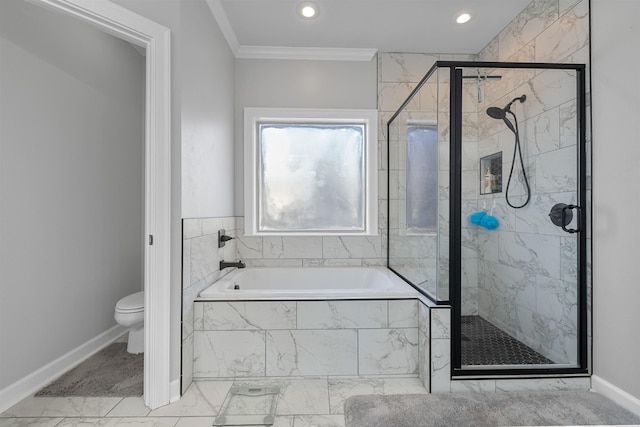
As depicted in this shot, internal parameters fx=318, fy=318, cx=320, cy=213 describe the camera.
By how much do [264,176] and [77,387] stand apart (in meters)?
2.04

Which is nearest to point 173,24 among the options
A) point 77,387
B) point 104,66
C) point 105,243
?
point 104,66

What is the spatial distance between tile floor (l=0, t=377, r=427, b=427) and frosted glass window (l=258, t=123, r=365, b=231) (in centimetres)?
145

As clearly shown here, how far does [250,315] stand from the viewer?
2.02 metres

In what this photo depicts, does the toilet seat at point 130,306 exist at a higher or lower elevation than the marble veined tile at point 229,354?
higher

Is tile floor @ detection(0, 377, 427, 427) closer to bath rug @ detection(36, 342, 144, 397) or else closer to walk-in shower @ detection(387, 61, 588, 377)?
bath rug @ detection(36, 342, 144, 397)

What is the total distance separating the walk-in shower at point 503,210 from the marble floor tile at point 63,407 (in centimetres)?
198

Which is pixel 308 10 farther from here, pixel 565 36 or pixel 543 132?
pixel 543 132

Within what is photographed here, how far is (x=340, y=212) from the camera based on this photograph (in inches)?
122

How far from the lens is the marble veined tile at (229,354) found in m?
2.01

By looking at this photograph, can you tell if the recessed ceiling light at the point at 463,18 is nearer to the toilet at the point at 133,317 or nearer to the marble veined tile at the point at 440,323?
the marble veined tile at the point at 440,323

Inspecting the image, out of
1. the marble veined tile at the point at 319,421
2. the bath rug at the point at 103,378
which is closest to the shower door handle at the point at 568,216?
the marble veined tile at the point at 319,421

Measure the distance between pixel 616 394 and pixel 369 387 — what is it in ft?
4.29

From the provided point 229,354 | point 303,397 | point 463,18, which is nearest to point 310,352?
point 303,397

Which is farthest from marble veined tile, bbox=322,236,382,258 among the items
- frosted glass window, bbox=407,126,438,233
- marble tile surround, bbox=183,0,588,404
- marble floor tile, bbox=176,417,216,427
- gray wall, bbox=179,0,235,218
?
marble floor tile, bbox=176,417,216,427
